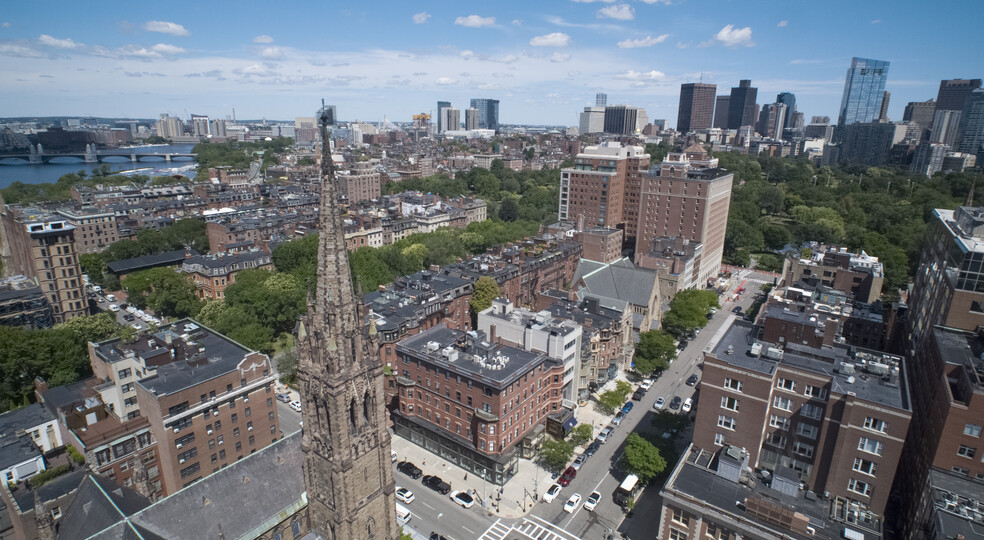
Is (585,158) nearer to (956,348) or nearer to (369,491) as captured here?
(956,348)

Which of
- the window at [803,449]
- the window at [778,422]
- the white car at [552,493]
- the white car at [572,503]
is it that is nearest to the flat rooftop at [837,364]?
the window at [778,422]

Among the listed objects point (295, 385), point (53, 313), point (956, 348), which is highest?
point (956, 348)

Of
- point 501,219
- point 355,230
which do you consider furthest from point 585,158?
point 355,230

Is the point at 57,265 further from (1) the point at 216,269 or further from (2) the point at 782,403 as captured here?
(2) the point at 782,403

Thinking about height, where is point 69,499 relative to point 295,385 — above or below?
above

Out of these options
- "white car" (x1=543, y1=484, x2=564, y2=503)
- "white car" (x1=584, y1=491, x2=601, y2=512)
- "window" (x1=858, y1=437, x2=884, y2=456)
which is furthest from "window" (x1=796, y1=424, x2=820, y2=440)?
"white car" (x1=543, y1=484, x2=564, y2=503)

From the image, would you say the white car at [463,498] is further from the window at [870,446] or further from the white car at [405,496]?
the window at [870,446]

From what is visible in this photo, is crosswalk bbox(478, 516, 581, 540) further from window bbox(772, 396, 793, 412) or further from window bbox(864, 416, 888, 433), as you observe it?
window bbox(864, 416, 888, 433)
